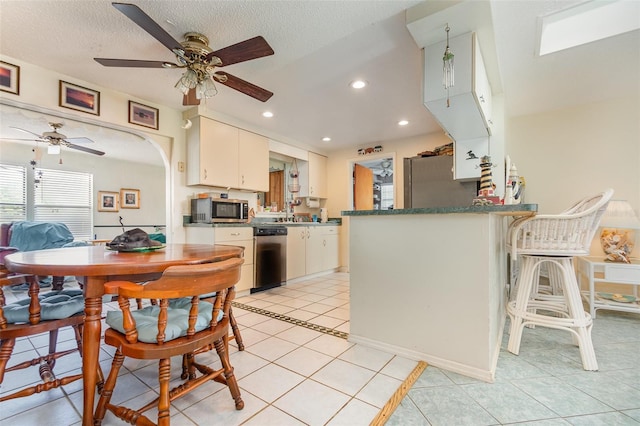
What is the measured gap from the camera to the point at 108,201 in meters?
6.05

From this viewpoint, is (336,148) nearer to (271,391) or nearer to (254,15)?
(254,15)

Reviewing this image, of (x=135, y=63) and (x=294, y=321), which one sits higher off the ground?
(x=135, y=63)

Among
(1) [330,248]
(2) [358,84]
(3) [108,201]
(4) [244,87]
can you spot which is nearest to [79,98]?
(4) [244,87]

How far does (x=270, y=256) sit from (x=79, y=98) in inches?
103

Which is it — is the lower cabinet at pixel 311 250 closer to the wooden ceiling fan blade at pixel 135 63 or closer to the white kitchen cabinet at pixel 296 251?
the white kitchen cabinet at pixel 296 251

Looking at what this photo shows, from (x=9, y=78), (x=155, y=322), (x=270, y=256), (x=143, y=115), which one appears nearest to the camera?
(x=155, y=322)

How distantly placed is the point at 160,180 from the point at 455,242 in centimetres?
712

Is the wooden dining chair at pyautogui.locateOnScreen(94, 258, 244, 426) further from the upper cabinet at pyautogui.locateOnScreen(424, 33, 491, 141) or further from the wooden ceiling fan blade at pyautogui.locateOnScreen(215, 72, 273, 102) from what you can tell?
the upper cabinet at pyautogui.locateOnScreen(424, 33, 491, 141)

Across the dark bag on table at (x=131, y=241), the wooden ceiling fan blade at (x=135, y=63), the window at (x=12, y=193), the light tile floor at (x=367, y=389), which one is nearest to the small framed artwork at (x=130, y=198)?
the window at (x=12, y=193)

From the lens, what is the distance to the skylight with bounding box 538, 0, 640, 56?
2035 mm

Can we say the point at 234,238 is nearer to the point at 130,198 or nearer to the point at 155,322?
the point at 155,322

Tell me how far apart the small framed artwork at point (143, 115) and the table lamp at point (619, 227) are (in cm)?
497

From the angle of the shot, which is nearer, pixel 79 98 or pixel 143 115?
pixel 79 98

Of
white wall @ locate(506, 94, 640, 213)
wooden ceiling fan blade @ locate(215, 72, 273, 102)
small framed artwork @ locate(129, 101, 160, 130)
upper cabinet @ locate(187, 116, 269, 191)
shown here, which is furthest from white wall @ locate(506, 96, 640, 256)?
small framed artwork @ locate(129, 101, 160, 130)
